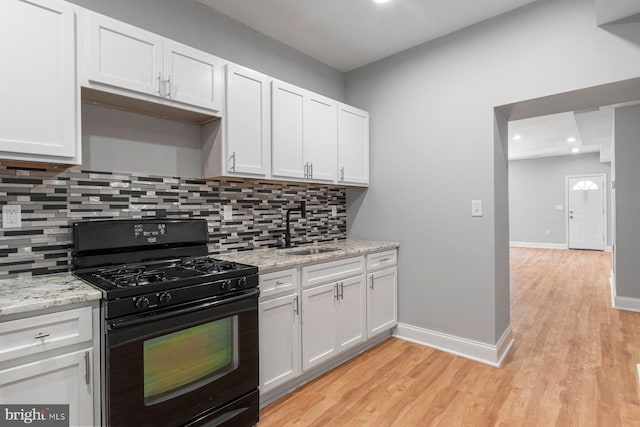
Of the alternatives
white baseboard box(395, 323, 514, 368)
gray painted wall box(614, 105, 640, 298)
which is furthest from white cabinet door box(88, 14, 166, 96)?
gray painted wall box(614, 105, 640, 298)

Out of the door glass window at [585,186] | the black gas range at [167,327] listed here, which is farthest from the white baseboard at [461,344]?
the door glass window at [585,186]

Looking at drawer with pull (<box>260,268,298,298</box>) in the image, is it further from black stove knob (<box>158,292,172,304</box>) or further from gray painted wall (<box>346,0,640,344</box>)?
gray painted wall (<box>346,0,640,344</box>)

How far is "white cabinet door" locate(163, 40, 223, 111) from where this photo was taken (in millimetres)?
2023

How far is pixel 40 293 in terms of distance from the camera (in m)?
1.43

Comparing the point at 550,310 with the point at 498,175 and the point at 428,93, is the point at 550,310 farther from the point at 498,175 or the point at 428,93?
the point at 428,93

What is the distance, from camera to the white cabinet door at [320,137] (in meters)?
2.87

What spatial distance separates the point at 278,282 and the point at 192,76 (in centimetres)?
138

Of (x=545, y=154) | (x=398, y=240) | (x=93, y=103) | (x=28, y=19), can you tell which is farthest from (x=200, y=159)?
(x=545, y=154)

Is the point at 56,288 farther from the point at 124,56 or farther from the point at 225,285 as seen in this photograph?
the point at 124,56

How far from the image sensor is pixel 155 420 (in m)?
1.53

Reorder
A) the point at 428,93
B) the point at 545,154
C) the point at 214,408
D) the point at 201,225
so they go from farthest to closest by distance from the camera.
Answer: the point at 545,154
the point at 428,93
the point at 201,225
the point at 214,408

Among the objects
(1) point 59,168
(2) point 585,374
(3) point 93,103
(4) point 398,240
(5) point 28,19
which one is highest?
(5) point 28,19

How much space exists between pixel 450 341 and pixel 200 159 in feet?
8.27

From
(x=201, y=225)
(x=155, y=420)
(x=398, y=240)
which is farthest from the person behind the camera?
(x=398, y=240)
